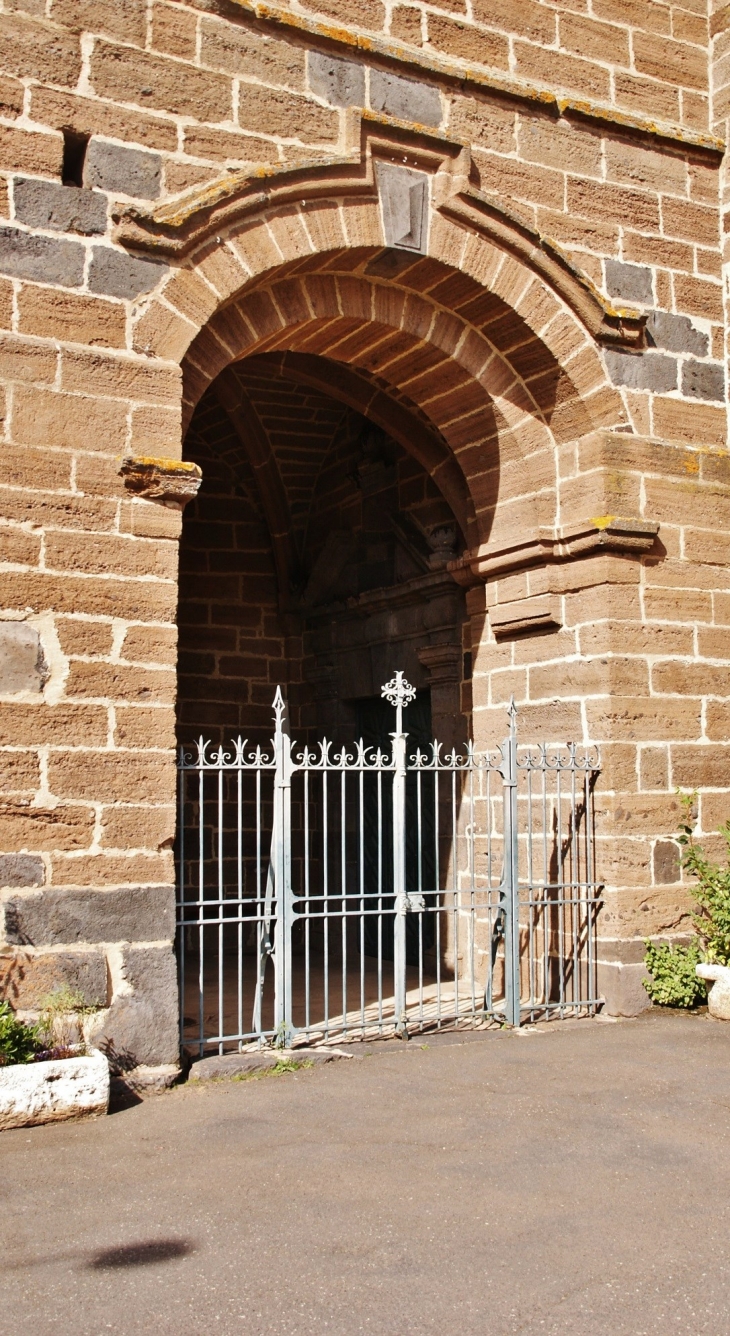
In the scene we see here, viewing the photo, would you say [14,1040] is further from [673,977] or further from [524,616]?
[524,616]

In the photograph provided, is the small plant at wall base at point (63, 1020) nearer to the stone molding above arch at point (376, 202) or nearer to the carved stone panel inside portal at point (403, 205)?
the stone molding above arch at point (376, 202)

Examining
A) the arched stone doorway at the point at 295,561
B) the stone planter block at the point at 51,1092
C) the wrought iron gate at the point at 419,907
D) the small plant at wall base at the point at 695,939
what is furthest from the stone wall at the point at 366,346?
the arched stone doorway at the point at 295,561

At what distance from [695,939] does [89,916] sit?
10.6 ft

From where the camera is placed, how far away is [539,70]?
21.7ft

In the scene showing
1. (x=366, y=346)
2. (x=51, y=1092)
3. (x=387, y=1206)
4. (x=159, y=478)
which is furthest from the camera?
(x=366, y=346)

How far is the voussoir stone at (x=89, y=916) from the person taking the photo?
4762 mm

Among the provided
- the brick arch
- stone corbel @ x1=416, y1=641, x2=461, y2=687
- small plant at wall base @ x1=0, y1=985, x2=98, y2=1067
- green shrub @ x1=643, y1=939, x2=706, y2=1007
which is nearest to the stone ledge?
the brick arch

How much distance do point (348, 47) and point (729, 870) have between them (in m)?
4.53

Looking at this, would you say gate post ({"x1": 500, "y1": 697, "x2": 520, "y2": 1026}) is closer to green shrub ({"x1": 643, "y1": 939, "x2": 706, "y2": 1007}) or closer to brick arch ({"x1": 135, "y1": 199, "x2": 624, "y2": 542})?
green shrub ({"x1": 643, "y1": 939, "x2": 706, "y2": 1007})

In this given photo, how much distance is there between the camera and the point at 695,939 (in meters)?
6.38

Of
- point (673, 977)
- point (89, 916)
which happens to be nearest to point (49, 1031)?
point (89, 916)

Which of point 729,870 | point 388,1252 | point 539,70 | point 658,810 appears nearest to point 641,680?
point 658,810

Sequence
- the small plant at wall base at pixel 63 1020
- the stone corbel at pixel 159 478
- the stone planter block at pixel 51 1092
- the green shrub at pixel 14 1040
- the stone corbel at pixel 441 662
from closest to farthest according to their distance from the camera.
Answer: the stone planter block at pixel 51 1092 < the green shrub at pixel 14 1040 < the small plant at wall base at pixel 63 1020 < the stone corbel at pixel 159 478 < the stone corbel at pixel 441 662

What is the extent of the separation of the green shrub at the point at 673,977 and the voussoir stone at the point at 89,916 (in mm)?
2599
